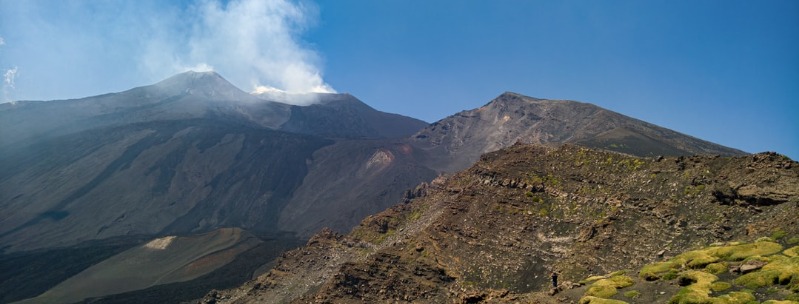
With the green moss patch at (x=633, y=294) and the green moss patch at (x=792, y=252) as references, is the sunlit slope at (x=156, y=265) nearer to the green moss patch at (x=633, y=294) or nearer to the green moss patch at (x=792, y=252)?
the green moss patch at (x=633, y=294)

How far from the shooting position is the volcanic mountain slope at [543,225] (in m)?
36.8

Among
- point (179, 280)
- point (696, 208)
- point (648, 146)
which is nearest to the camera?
point (696, 208)

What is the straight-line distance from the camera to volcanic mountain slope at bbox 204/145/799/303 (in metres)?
36.8

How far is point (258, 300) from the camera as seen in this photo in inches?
2510

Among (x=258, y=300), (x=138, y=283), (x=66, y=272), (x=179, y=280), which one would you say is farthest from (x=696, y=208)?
(x=66, y=272)

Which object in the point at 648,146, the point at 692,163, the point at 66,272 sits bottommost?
the point at 66,272

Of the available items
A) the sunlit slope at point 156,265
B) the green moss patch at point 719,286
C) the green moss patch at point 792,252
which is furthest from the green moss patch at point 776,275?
the sunlit slope at point 156,265

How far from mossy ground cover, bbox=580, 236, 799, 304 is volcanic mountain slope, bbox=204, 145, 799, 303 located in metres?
2.71

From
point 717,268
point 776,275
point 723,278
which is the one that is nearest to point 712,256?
point 717,268

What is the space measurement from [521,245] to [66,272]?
363ft

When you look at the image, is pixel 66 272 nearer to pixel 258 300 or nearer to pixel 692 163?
pixel 258 300

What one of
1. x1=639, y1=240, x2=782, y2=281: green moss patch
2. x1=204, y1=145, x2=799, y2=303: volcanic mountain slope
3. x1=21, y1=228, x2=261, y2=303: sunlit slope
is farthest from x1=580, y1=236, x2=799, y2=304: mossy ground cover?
x1=21, y1=228, x2=261, y2=303: sunlit slope

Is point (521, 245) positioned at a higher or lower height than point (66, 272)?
higher

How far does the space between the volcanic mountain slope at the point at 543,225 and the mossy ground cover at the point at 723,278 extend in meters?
2.71
